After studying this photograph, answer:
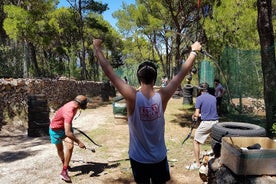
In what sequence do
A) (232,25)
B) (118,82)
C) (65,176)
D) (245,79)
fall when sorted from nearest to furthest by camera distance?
(118,82) < (65,176) < (245,79) < (232,25)

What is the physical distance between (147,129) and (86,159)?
526 cm

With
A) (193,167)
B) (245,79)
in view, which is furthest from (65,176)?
(245,79)

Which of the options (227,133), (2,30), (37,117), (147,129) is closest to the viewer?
(147,129)

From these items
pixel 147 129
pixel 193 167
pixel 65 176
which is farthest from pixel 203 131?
pixel 147 129

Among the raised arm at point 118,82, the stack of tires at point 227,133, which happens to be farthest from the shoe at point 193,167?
the raised arm at point 118,82

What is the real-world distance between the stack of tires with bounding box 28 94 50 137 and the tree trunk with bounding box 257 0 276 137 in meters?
6.66

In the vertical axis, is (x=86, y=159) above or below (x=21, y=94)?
below

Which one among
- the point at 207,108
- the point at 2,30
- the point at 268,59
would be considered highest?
the point at 2,30

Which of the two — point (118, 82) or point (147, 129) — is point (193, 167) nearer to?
point (147, 129)

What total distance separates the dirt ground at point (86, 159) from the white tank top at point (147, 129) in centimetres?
363

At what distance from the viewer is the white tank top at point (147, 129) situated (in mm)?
2717

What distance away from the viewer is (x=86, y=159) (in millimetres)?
7715

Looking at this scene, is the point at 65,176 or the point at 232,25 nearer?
the point at 65,176

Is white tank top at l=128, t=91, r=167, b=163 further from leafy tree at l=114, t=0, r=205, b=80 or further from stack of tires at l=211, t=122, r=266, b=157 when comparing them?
leafy tree at l=114, t=0, r=205, b=80
